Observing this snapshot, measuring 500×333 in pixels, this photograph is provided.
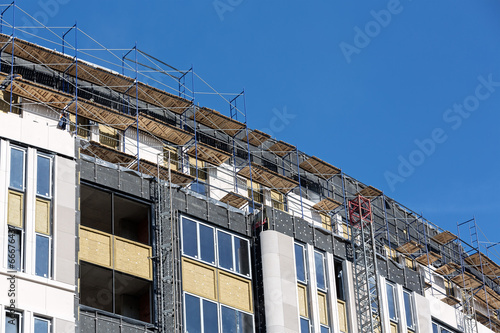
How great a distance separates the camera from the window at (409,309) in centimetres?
5634

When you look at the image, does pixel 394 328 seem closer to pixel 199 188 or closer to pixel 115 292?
pixel 199 188

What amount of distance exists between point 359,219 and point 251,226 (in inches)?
364

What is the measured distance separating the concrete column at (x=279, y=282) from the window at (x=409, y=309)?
31.2ft

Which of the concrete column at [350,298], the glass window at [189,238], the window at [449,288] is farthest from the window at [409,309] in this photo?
the window at [449,288]

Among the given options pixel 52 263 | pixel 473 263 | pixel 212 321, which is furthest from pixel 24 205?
pixel 473 263

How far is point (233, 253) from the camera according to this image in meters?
48.6

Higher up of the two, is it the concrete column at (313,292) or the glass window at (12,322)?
the concrete column at (313,292)

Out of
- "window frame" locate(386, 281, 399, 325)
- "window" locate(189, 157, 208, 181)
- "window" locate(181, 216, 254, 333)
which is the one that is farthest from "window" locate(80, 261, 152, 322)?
"window frame" locate(386, 281, 399, 325)

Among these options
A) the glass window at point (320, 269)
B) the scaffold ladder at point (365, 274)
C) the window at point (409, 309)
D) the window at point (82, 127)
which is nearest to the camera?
the glass window at point (320, 269)

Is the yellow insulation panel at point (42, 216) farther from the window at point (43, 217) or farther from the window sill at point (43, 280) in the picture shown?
the window sill at point (43, 280)

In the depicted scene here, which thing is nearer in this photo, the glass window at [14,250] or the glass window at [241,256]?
the glass window at [14,250]

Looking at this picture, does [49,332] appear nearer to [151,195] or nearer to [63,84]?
[151,195]

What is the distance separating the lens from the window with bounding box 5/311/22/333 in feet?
124

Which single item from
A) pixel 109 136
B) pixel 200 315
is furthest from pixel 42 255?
pixel 109 136
